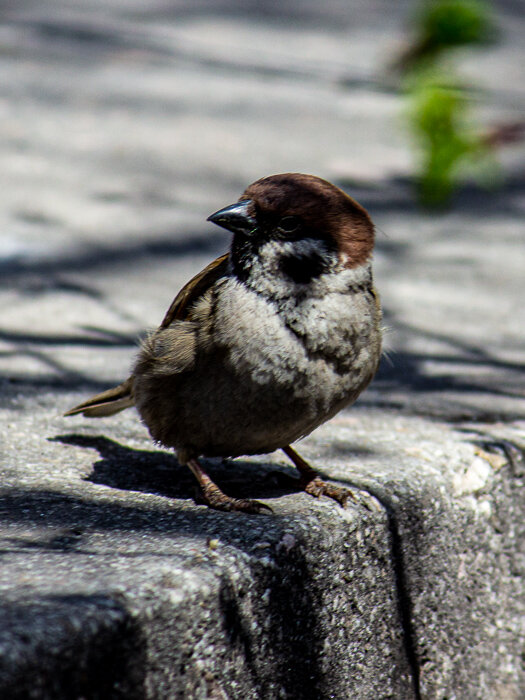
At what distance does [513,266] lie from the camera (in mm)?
5320

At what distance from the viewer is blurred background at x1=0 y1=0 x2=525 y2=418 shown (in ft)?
13.9

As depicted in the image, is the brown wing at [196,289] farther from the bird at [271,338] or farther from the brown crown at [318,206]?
the brown crown at [318,206]

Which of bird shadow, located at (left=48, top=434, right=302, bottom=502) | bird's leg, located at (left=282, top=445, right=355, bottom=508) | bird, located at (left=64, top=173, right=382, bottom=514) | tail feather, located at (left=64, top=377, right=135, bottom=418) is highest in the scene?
bird, located at (left=64, top=173, right=382, bottom=514)

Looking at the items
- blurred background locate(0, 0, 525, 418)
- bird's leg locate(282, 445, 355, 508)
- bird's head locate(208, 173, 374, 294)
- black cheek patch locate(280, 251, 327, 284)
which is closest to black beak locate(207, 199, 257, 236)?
bird's head locate(208, 173, 374, 294)

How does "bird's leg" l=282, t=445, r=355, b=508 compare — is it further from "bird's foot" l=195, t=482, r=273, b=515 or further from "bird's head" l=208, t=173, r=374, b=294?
"bird's head" l=208, t=173, r=374, b=294

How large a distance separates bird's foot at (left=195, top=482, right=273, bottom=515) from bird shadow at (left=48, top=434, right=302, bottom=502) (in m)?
0.04

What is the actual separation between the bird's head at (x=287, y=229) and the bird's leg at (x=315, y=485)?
1.72 ft

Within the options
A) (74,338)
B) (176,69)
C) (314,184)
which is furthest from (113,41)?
(314,184)

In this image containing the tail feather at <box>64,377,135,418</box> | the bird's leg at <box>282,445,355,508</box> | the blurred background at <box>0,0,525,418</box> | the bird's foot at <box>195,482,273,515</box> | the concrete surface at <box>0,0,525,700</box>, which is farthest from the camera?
the blurred background at <box>0,0,525,418</box>

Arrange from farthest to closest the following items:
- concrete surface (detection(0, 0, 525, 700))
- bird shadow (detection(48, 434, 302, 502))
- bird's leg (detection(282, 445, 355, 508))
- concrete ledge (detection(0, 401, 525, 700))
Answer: bird shadow (detection(48, 434, 302, 502)) < bird's leg (detection(282, 445, 355, 508)) < concrete surface (detection(0, 0, 525, 700)) < concrete ledge (detection(0, 401, 525, 700))

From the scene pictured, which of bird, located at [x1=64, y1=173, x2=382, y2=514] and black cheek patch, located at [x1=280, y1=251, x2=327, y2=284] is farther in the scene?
black cheek patch, located at [x1=280, y1=251, x2=327, y2=284]

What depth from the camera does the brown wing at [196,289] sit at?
2865 millimetres

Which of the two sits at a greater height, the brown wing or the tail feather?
the brown wing

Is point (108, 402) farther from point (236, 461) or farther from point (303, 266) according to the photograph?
point (303, 266)
